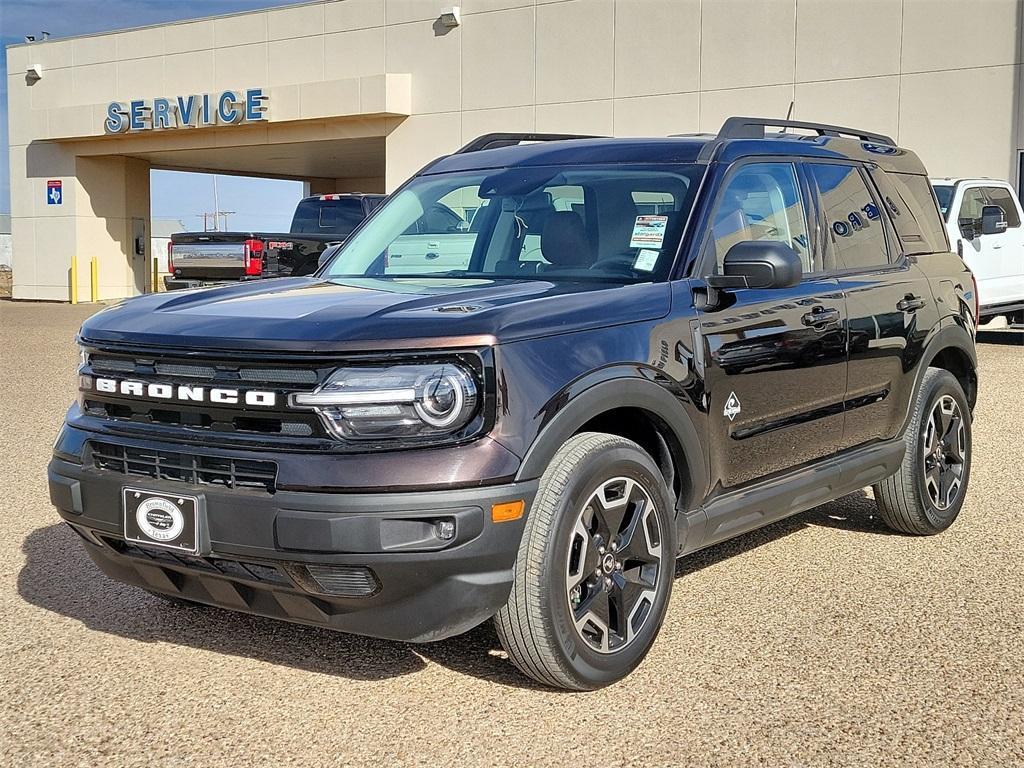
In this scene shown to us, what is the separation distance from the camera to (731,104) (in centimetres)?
2188

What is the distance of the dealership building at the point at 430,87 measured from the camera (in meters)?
19.9

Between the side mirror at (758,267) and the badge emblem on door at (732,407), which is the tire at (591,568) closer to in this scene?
the badge emblem on door at (732,407)

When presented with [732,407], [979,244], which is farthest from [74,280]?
[732,407]

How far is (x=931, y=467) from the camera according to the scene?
609 centimetres

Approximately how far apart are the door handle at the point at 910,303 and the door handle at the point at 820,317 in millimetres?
668

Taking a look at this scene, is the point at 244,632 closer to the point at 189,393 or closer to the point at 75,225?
the point at 189,393

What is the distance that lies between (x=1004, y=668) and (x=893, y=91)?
A: 17674mm

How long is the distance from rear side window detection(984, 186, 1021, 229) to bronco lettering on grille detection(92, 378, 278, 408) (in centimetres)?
1437

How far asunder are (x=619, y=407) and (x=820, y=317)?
1397 millimetres

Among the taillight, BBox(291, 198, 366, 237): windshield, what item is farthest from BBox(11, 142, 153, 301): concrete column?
the taillight

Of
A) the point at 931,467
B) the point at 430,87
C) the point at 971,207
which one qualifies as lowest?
the point at 931,467

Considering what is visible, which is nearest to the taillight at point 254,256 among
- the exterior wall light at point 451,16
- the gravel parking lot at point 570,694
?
the gravel parking lot at point 570,694

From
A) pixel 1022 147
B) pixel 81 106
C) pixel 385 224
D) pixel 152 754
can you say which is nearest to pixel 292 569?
pixel 152 754

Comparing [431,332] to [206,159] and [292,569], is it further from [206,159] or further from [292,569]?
[206,159]
